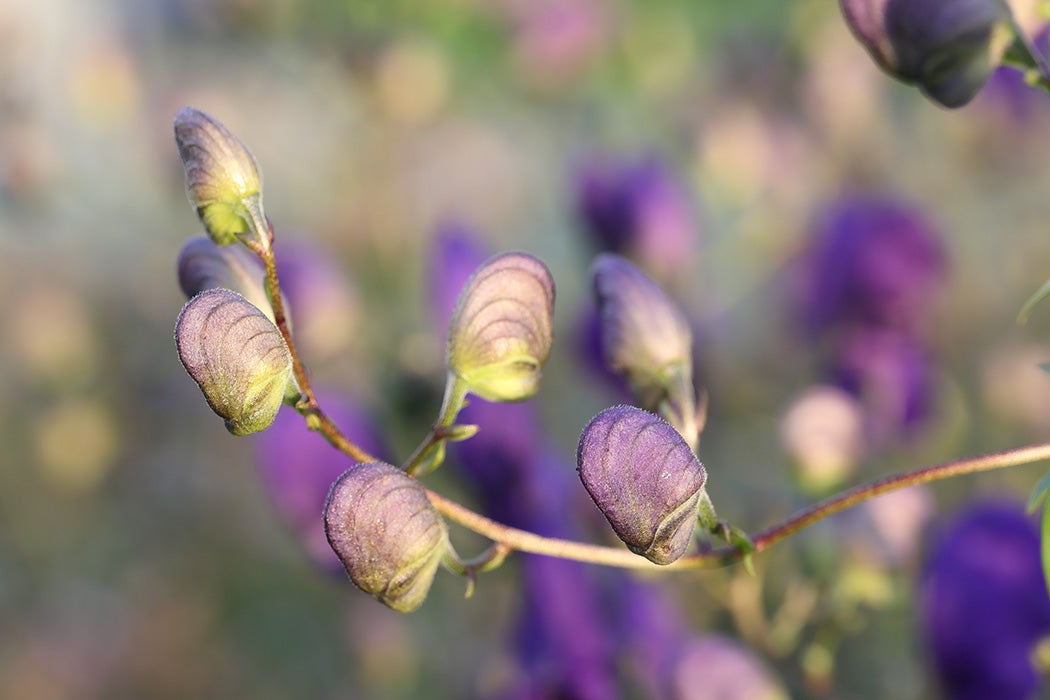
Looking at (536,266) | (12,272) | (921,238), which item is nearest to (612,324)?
(536,266)

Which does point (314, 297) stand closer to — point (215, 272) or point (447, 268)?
point (447, 268)

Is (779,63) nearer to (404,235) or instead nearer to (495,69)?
(404,235)

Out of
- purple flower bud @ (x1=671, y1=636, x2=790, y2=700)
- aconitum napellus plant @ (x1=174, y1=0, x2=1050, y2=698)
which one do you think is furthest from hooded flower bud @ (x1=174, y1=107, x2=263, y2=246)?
purple flower bud @ (x1=671, y1=636, x2=790, y2=700)

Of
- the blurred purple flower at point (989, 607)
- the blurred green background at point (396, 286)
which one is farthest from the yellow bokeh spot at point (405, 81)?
the blurred purple flower at point (989, 607)

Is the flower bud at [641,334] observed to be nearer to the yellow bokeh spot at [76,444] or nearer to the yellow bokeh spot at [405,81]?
the yellow bokeh spot at [405,81]

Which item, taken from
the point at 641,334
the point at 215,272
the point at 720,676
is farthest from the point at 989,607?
the point at 215,272

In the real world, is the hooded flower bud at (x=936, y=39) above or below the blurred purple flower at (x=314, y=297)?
above

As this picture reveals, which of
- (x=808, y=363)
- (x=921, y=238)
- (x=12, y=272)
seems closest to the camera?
(x=921, y=238)
